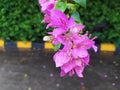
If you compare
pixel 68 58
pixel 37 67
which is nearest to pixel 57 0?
pixel 68 58

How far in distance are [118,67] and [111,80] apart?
0.41m

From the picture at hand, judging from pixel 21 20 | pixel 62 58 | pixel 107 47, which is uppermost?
pixel 62 58

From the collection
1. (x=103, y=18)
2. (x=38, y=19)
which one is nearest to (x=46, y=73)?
(x=38, y=19)

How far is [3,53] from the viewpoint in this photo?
5242 mm

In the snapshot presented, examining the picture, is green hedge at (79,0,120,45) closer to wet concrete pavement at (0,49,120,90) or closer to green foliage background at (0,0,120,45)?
green foliage background at (0,0,120,45)

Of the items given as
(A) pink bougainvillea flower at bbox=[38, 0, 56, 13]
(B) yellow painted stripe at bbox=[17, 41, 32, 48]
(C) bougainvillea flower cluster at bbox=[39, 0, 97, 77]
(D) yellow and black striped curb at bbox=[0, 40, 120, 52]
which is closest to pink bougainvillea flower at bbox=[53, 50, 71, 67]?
(C) bougainvillea flower cluster at bbox=[39, 0, 97, 77]

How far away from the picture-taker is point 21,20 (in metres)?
5.32

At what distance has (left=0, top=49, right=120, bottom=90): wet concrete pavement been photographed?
4316 mm

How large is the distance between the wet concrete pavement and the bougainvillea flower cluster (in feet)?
11.7

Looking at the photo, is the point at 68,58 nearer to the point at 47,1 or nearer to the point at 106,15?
the point at 47,1

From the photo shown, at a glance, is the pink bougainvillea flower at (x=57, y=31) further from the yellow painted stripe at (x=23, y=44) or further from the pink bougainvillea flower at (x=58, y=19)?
the yellow painted stripe at (x=23, y=44)

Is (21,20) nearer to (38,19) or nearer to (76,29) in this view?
(38,19)

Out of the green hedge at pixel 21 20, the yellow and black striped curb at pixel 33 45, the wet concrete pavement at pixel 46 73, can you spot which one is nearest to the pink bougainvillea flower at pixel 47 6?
the wet concrete pavement at pixel 46 73

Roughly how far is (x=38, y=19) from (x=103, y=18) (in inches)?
38.8
